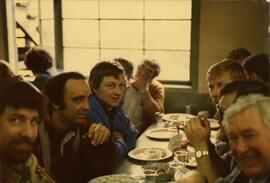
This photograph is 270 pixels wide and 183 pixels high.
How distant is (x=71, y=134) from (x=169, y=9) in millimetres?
499

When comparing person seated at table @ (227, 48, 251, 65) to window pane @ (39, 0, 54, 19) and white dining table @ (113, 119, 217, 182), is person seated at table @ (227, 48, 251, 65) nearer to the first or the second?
white dining table @ (113, 119, 217, 182)

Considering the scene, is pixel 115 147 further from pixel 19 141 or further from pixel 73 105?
pixel 19 141

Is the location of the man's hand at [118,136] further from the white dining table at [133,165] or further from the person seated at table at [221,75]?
the person seated at table at [221,75]

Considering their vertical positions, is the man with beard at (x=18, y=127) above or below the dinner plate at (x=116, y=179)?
above

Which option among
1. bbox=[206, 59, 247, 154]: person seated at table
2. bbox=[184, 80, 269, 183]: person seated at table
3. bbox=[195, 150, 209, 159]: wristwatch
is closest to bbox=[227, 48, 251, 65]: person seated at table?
bbox=[206, 59, 247, 154]: person seated at table

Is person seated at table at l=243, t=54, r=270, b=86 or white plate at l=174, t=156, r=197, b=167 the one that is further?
white plate at l=174, t=156, r=197, b=167

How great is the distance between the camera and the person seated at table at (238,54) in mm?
1013

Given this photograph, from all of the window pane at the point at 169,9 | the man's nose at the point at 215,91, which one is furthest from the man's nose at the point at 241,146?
the window pane at the point at 169,9

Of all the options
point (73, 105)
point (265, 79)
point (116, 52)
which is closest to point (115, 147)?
point (73, 105)

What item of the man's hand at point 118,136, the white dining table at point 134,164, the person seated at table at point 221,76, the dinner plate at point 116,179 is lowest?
the white dining table at point 134,164

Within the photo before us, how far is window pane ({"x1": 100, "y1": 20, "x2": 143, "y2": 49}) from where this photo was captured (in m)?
1.32

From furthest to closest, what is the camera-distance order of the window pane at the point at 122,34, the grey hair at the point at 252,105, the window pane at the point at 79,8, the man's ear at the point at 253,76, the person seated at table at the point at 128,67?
the person seated at table at the point at 128,67
the window pane at the point at 122,34
the window pane at the point at 79,8
the man's ear at the point at 253,76
the grey hair at the point at 252,105

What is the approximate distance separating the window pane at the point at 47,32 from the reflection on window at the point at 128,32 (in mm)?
61

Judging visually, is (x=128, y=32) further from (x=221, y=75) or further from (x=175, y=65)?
(x=221, y=75)
